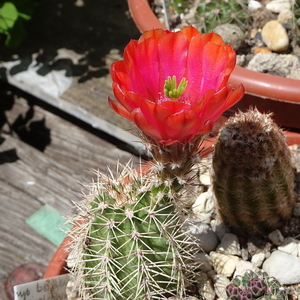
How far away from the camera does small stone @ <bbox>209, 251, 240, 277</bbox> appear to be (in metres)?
0.95

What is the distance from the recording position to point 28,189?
4.66 feet

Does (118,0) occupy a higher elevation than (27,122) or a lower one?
higher

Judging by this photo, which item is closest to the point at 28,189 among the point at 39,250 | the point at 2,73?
the point at 39,250

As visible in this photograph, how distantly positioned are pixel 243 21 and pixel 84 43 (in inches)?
27.6

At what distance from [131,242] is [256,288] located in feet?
0.87

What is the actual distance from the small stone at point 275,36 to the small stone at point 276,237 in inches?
24.7

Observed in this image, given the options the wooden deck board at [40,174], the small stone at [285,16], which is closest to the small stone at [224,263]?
the wooden deck board at [40,174]

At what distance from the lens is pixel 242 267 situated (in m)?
0.94

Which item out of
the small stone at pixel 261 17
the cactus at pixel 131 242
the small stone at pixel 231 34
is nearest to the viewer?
the cactus at pixel 131 242

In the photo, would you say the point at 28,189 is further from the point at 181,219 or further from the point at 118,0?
the point at 118,0

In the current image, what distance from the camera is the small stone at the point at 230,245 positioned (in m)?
0.97

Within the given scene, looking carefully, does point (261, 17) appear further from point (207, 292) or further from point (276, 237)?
point (207, 292)

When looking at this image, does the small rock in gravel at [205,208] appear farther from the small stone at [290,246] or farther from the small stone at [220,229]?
the small stone at [290,246]

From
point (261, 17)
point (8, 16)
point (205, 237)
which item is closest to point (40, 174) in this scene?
point (8, 16)
